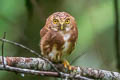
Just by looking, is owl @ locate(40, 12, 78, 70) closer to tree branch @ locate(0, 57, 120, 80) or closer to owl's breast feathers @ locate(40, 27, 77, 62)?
owl's breast feathers @ locate(40, 27, 77, 62)

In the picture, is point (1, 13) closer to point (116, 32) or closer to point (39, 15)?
point (39, 15)

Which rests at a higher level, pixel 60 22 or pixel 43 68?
pixel 60 22

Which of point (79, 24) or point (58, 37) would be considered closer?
point (58, 37)

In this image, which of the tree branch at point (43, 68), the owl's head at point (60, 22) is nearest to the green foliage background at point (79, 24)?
the tree branch at point (43, 68)

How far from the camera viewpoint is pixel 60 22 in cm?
421

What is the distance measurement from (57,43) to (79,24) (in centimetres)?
280

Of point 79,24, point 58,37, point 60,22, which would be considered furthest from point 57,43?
point 79,24

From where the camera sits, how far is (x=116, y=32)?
5.32 m

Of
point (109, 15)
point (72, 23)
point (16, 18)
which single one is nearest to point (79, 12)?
point (109, 15)

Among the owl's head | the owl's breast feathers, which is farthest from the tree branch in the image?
the owl's head

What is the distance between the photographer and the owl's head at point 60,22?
4.21 meters

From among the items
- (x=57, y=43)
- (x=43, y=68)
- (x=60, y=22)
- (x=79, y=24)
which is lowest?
(x=43, y=68)

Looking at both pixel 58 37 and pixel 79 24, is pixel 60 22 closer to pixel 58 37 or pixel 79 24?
pixel 58 37

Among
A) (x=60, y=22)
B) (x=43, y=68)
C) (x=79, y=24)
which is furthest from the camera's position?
(x=79, y=24)
